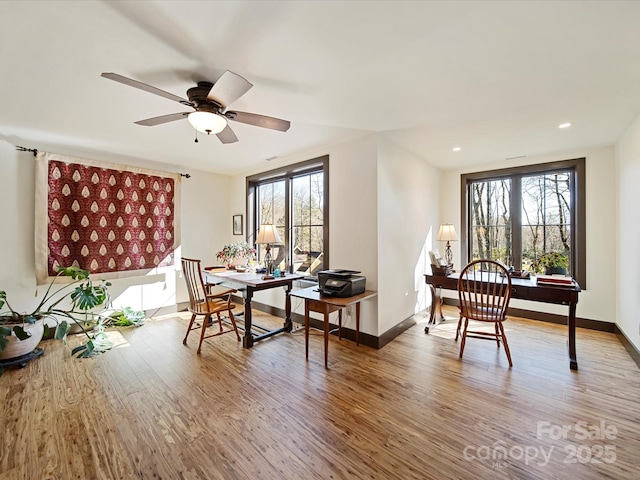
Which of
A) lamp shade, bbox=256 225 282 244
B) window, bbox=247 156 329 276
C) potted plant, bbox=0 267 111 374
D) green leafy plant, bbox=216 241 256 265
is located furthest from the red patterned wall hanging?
lamp shade, bbox=256 225 282 244

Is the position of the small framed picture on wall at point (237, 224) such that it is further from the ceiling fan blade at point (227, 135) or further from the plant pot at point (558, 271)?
the plant pot at point (558, 271)

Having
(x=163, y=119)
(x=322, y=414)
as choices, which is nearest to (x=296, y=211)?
(x=163, y=119)

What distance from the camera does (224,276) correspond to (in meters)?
3.54

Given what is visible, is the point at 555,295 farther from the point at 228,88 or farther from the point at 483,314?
the point at 228,88

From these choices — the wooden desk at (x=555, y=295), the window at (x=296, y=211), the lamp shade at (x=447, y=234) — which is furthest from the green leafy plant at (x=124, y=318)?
the wooden desk at (x=555, y=295)

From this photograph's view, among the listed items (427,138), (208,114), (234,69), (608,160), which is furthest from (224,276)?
(608,160)

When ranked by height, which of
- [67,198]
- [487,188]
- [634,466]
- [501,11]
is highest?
[501,11]

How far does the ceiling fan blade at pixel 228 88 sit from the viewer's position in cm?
161

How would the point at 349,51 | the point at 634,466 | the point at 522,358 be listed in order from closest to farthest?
the point at 634,466, the point at 349,51, the point at 522,358

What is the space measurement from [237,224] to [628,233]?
211 inches

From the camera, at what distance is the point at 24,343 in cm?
272

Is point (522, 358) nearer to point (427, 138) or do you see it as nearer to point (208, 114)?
point (427, 138)

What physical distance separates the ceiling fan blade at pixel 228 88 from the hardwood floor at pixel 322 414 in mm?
2218

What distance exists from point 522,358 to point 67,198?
567 cm
